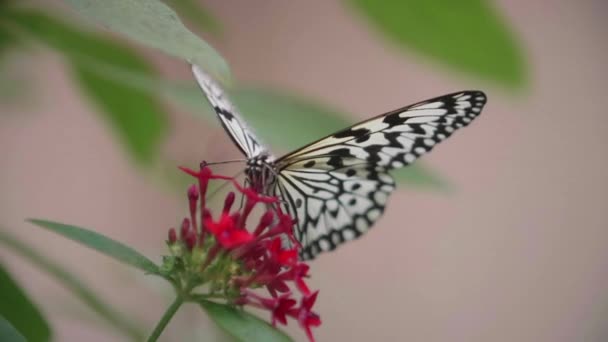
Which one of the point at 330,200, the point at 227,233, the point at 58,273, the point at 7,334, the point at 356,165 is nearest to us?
the point at 7,334

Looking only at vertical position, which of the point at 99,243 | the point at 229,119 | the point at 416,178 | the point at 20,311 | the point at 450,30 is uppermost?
the point at 450,30

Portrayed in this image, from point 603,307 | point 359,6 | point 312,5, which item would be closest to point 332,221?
point 359,6

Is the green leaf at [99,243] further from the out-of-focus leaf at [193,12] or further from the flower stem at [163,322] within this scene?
the out-of-focus leaf at [193,12]

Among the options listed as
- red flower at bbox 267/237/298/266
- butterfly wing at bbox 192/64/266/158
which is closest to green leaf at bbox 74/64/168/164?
butterfly wing at bbox 192/64/266/158

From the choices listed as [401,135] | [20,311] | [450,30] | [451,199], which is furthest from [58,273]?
[451,199]

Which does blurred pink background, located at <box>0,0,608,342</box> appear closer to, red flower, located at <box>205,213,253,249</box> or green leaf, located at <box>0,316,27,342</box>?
red flower, located at <box>205,213,253,249</box>

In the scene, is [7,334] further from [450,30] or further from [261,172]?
[450,30]

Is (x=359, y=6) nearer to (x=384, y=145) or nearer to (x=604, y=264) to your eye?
(x=384, y=145)
